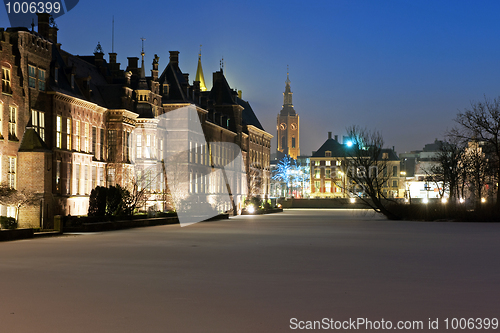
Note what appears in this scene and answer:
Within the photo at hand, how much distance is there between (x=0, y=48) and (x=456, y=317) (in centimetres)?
3406

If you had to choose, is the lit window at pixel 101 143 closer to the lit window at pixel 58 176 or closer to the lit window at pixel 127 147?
the lit window at pixel 127 147

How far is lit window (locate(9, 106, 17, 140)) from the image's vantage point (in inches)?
1472

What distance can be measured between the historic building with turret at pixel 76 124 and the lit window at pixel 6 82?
59 mm

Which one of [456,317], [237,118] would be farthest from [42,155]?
[237,118]

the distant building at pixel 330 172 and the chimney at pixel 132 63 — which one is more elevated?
the chimney at pixel 132 63

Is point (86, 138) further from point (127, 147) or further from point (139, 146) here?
point (139, 146)

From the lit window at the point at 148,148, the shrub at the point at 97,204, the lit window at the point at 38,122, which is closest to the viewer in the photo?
the shrub at the point at 97,204

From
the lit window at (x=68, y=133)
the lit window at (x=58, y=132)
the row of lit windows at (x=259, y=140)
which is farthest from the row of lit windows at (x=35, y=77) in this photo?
the row of lit windows at (x=259, y=140)

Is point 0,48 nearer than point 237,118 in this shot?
Yes

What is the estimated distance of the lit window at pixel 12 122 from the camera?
37.4 m

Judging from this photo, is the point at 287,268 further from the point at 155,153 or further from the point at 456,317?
the point at 155,153

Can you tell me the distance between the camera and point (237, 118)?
9506 centimetres

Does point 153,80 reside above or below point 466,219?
above

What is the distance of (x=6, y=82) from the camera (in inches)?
1481
